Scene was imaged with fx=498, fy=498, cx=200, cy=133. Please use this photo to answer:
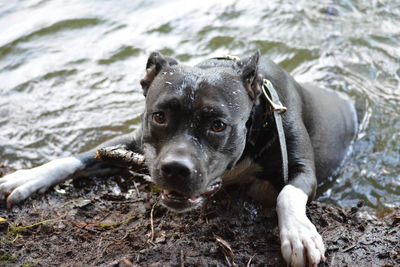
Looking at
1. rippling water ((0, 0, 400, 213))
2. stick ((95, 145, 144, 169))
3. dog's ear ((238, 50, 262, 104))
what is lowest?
rippling water ((0, 0, 400, 213))

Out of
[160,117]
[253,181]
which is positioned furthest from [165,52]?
[160,117]

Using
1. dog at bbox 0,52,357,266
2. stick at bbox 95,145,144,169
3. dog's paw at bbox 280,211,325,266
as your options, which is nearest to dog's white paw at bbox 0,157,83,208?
dog at bbox 0,52,357,266

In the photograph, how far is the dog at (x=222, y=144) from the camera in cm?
296

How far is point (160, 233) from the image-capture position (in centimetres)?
330

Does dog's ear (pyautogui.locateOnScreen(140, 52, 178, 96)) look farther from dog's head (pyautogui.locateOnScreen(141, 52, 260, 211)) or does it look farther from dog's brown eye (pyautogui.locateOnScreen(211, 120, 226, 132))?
dog's brown eye (pyautogui.locateOnScreen(211, 120, 226, 132))

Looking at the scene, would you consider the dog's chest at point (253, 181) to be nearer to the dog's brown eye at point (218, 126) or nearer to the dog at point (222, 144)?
the dog at point (222, 144)

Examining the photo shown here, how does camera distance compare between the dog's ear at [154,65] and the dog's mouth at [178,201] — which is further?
the dog's ear at [154,65]

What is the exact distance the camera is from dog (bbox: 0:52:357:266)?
2957 mm

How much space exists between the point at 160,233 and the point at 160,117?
2.58 ft

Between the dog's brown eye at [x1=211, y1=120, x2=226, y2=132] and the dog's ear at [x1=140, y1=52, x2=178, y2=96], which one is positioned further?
the dog's ear at [x1=140, y1=52, x2=178, y2=96]

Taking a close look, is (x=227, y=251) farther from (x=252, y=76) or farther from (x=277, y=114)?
(x=252, y=76)

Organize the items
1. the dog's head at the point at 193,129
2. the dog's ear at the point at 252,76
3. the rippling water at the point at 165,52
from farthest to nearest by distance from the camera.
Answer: the rippling water at the point at 165,52, the dog's ear at the point at 252,76, the dog's head at the point at 193,129

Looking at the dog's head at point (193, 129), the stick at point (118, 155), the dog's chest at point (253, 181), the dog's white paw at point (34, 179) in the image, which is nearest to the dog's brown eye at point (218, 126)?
the dog's head at point (193, 129)

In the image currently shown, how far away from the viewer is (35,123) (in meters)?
5.57
